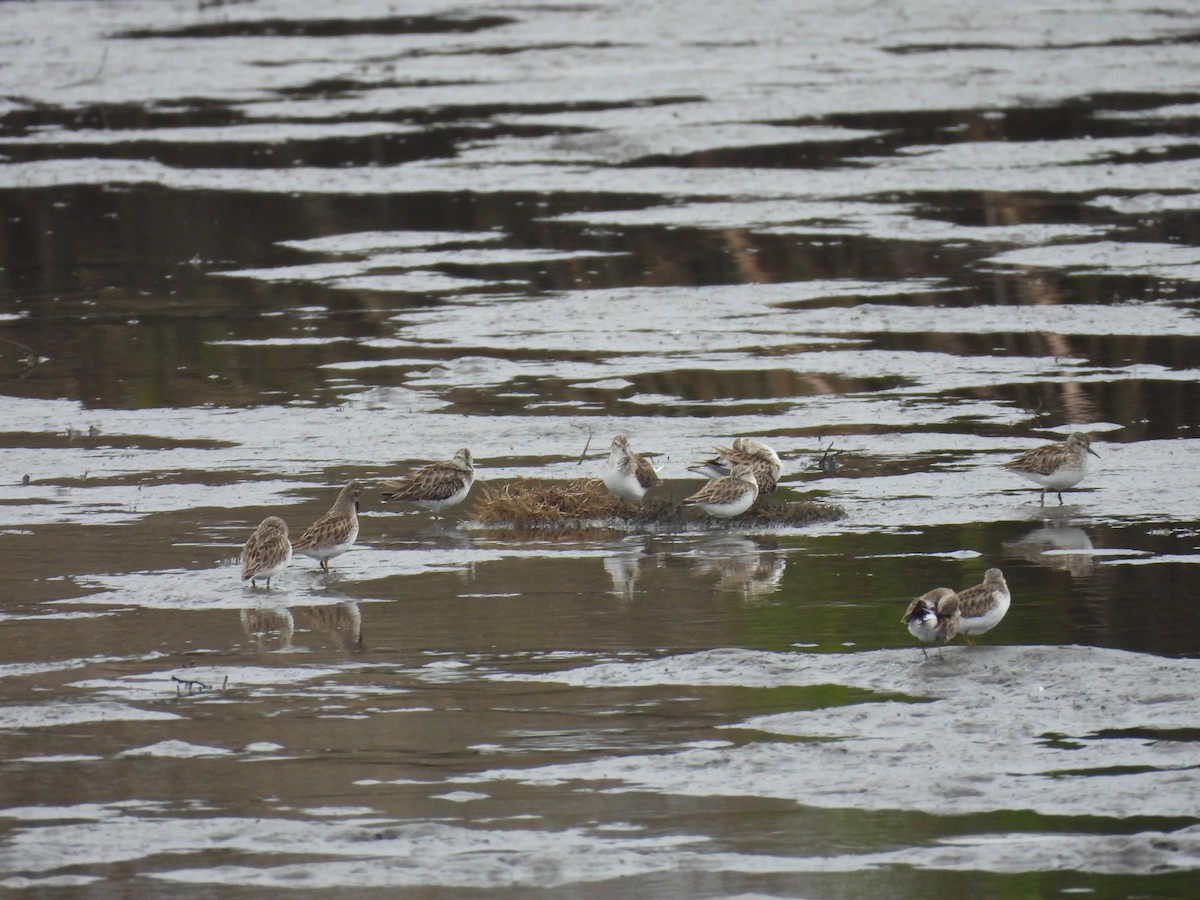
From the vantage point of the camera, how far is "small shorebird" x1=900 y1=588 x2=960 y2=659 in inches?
390

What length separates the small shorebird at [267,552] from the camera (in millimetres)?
11664

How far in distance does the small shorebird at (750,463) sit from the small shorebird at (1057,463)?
4.75 ft

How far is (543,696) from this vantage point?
32.0ft

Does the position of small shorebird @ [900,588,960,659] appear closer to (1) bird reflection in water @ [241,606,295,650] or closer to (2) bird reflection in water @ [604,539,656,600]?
(2) bird reflection in water @ [604,539,656,600]

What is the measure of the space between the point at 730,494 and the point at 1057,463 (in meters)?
2.05

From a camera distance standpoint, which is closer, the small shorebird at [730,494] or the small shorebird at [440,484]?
the small shorebird at [730,494]

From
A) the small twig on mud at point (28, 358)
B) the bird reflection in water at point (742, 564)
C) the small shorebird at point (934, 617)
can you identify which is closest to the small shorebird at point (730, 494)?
the bird reflection in water at point (742, 564)

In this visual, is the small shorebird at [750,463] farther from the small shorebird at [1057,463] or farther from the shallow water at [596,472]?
the small shorebird at [1057,463]

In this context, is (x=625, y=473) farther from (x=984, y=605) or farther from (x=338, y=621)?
(x=984, y=605)

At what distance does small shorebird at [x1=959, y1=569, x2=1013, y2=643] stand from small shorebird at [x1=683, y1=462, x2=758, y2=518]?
2.66 meters

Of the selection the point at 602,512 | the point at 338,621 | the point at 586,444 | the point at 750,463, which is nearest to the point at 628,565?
the point at 602,512

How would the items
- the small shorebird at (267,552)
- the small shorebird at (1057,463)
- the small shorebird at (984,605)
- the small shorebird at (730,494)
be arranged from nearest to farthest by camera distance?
the small shorebird at (984,605)
the small shorebird at (267,552)
the small shorebird at (730,494)
the small shorebird at (1057,463)

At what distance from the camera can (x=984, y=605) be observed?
10.2 m

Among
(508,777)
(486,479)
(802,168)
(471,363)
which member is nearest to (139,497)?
(486,479)
